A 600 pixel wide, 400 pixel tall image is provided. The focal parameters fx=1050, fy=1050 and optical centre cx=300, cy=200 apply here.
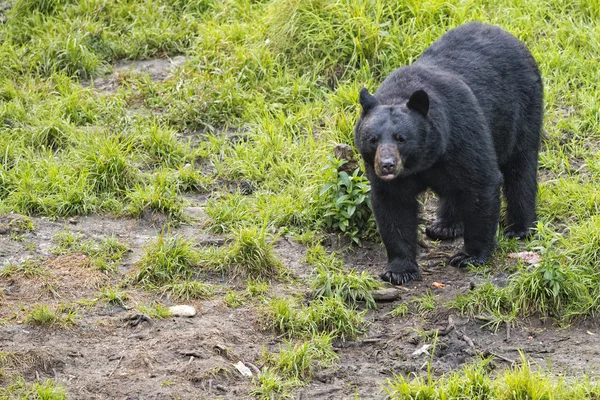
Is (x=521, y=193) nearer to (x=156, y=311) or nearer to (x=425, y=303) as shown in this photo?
(x=425, y=303)

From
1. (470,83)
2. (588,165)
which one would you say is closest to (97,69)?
(470,83)

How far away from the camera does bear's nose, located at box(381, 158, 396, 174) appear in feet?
22.6

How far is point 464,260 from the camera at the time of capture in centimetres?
755

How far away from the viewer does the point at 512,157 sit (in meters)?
8.13

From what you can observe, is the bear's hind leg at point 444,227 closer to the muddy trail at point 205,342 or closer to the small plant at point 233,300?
the muddy trail at point 205,342

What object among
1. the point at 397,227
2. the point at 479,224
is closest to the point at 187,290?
the point at 397,227

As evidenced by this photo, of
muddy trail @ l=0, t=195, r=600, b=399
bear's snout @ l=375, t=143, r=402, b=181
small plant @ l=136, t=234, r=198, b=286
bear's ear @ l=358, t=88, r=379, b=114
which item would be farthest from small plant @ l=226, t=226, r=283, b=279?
bear's ear @ l=358, t=88, r=379, b=114

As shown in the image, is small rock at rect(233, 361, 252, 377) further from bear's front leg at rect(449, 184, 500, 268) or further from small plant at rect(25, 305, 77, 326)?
bear's front leg at rect(449, 184, 500, 268)

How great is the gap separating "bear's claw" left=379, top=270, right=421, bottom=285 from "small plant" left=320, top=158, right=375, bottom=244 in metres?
0.52

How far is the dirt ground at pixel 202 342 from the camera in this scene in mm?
5949

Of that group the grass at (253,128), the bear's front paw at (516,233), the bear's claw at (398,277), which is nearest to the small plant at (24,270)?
the grass at (253,128)

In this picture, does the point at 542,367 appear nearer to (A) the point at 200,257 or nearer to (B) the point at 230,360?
(B) the point at 230,360

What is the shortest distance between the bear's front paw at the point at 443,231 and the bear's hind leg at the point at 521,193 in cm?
38

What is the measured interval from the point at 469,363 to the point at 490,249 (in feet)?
5.05
